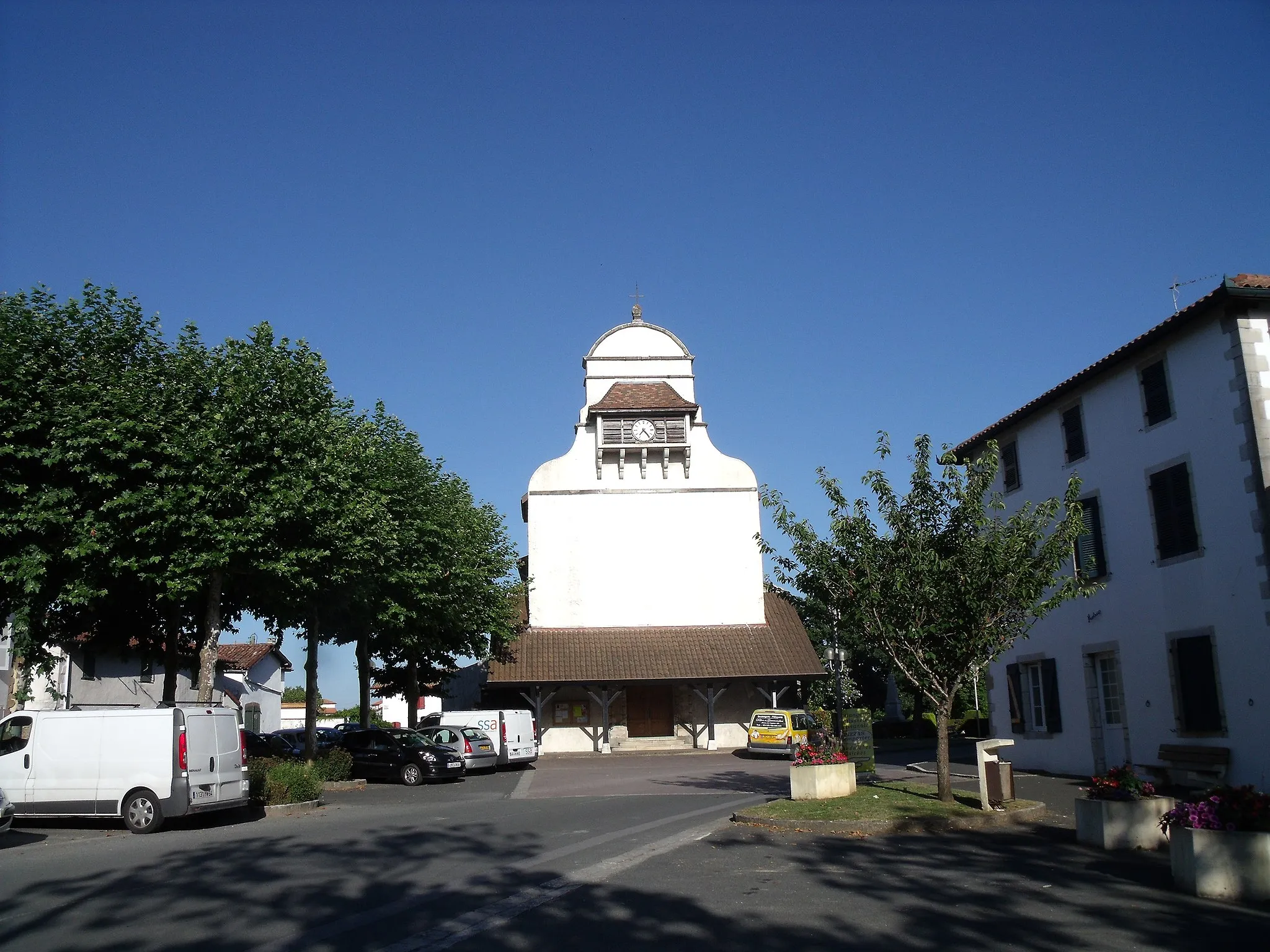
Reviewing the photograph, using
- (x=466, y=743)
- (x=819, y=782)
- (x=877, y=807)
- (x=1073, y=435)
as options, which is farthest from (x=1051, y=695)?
(x=466, y=743)

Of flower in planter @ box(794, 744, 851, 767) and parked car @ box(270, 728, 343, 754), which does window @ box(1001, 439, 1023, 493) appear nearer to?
flower in planter @ box(794, 744, 851, 767)

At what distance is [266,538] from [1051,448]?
57.2 feet

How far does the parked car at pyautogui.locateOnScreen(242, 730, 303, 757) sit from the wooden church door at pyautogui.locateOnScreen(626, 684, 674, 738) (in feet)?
41.8

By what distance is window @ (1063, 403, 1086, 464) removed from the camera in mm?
22516

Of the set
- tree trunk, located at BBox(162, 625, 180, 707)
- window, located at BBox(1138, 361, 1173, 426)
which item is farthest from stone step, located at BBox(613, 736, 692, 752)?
window, located at BBox(1138, 361, 1173, 426)

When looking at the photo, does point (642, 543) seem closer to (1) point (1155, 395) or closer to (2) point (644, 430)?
(2) point (644, 430)

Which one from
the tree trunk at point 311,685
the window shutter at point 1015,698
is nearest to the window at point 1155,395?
the window shutter at point 1015,698

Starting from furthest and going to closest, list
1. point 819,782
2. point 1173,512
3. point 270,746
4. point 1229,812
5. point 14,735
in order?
point 270,746 < point 1173,512 < point 819,782 < point 14,735 < point 1229,812

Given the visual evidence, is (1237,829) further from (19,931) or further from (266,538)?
(266,538)

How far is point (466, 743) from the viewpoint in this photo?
2961cm

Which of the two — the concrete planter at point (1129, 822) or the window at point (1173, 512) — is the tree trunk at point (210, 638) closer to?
the concrete planter at point (1129, 822)

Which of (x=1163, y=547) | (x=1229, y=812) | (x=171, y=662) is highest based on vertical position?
(x=1163, y=547)

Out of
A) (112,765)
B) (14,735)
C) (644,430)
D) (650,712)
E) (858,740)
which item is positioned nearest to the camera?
(112,765)

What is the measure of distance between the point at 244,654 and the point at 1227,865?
53.6 m
